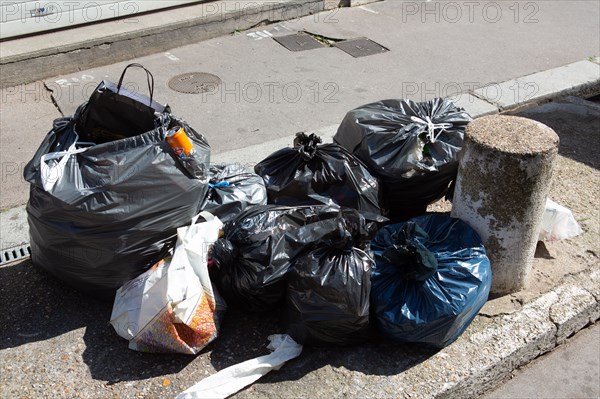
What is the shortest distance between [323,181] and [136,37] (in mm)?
3847

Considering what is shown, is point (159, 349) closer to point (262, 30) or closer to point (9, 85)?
point (9, 85)

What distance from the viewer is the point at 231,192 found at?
11.4 ft

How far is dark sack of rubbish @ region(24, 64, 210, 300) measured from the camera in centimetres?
303

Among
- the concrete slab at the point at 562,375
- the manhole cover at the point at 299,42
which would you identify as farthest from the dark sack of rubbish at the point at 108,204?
the manhole cover at the point at 299,42

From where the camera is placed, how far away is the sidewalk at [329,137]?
2.95 m

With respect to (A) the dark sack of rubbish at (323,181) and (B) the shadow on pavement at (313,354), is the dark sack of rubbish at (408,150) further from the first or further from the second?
(B) the shadow on pavement at (313,354)

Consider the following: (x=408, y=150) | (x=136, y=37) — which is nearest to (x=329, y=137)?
(x=408, y=150)

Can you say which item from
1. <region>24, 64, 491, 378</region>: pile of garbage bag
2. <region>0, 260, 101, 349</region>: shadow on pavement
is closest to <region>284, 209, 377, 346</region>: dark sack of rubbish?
<region>24, 64, 491, 378</region>: pile of garbage bag

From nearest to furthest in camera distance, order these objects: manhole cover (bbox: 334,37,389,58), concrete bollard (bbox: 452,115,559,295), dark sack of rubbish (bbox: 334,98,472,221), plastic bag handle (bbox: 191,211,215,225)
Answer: concrete bollard (bbox: 452,115,559,295)
plastic bag handle (bbox: 191,211,215,225)
dark sack of rubbish (bbox: 334,98,472,221)
manhole cover (bbox: 334,37,389,58)

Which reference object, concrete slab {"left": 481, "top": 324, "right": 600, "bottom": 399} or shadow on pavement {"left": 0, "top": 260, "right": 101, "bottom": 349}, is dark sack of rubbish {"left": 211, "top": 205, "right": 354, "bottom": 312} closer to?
shadow on pavement {"left": 0, "top": 260, "right": 101, "bottom": 349}

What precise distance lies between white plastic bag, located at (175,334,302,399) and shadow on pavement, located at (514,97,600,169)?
2766 mm

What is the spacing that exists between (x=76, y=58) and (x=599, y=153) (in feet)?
15.1

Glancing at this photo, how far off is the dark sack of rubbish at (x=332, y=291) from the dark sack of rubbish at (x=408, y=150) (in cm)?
62

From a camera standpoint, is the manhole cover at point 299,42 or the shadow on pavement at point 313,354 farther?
the manhole cover at point 299,42
